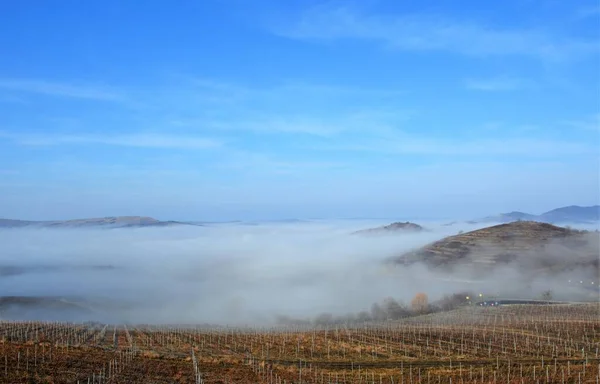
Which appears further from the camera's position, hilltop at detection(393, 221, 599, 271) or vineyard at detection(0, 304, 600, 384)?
hilltop at detection(393, 221, 599, 271)

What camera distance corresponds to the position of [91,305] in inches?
4685

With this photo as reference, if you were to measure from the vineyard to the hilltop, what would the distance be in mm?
90834

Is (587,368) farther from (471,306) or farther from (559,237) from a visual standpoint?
(559,237)

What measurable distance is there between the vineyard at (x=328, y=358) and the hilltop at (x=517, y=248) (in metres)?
90.8

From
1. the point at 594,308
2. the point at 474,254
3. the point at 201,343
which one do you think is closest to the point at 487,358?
the point at 201,343

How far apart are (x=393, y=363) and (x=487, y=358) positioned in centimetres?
706

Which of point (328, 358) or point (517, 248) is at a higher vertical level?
point (517, 248)

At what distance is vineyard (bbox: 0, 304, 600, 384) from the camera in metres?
31.0

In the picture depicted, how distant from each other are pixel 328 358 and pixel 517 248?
447 feet

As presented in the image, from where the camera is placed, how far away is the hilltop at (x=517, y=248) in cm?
15038

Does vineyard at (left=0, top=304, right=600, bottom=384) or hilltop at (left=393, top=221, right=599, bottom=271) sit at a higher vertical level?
hilltop at (left=393, top=221, right=599, bottom=271)

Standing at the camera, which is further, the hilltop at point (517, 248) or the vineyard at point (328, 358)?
the hilltop at point (517, 248)

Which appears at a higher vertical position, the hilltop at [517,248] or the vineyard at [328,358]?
the hilltop at [517,248]

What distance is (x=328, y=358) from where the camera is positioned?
136ft
